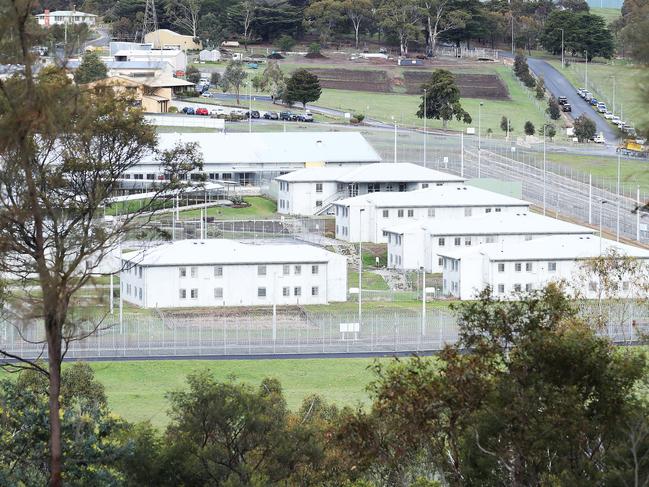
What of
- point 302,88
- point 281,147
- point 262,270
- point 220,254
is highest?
point 302,88

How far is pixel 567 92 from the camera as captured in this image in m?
128

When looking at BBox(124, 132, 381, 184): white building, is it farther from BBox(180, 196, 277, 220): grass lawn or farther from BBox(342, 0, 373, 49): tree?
BBox(342, 0, 373, 49): tree

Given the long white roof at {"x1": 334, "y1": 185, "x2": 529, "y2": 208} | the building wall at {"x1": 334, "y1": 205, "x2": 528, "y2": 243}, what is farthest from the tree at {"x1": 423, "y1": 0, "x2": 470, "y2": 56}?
the building wall at {"x1": 334, "y1": 205, "x2": 528, "y2": 243}

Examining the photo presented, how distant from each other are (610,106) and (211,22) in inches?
1548

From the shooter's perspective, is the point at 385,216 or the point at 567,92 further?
the point at 567,92

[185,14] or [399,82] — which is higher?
[185,14]

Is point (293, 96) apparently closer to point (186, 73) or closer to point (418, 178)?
point (186, 73)

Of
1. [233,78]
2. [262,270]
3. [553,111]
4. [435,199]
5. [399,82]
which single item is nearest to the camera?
[262,270]

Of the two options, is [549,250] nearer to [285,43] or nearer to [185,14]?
[285,43]

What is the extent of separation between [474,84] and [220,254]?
74377 mm

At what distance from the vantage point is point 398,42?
481ft

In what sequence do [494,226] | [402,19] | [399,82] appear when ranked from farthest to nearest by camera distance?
[402,19]
[399,82]
[494,226]

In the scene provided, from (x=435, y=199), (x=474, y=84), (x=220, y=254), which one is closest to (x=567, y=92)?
(x=474, y=84)

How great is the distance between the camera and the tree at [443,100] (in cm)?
11132
